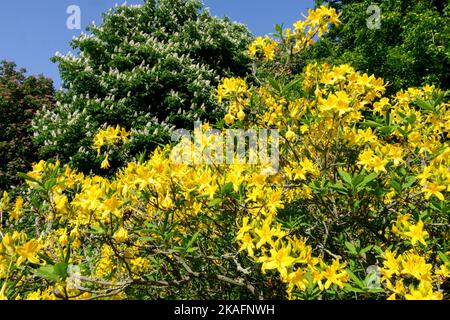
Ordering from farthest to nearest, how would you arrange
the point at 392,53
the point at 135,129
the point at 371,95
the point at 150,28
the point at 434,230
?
1. the point at 150,28
2. the point at 392,53
3. the point at 135,129
4. the point at 371,95
5. the point at 434,230

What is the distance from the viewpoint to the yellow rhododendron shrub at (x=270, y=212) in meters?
1.43

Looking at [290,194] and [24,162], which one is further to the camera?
[24,162]

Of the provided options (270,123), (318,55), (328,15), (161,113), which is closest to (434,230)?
(270,123)

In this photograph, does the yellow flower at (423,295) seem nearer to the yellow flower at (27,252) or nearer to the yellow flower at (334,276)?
the yellow flower at (334,276)

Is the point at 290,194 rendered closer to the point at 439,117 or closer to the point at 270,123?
the point at 270,123

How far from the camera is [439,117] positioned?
207 centimetres

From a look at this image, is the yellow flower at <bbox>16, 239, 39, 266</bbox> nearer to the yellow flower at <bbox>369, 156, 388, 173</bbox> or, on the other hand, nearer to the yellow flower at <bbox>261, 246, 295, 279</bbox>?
the yellow flower at <bbox>261, 246, 295, 279</bbox>

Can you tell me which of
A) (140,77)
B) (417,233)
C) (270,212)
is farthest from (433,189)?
(140,77)

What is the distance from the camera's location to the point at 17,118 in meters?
10.0

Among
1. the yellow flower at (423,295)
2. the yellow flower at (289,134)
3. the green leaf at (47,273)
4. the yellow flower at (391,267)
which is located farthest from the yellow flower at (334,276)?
the green leaf at (47,273)

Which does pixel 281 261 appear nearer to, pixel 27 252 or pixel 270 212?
pixel 270 212
